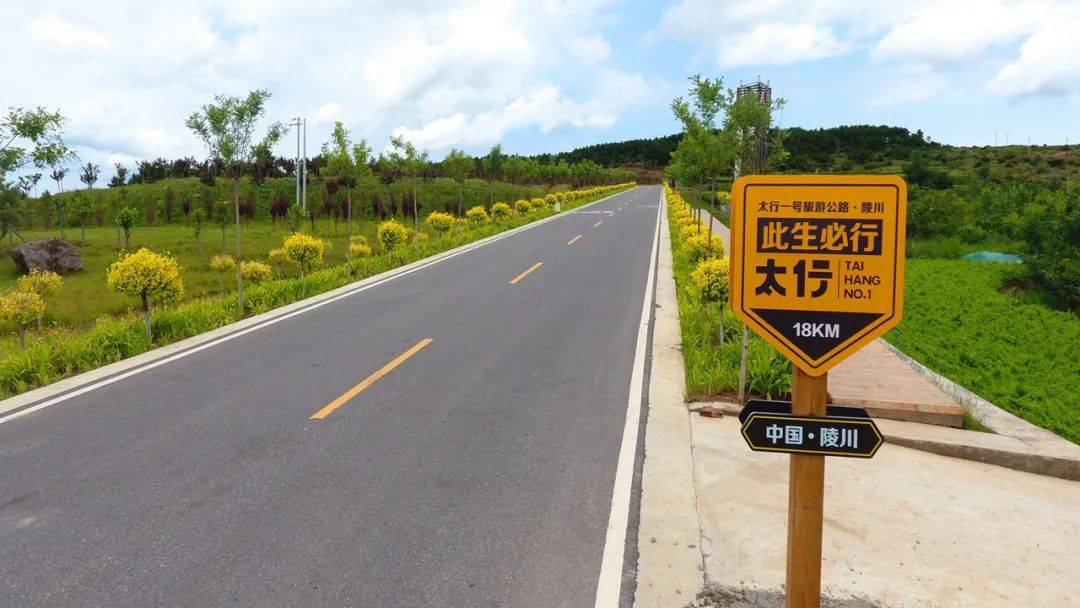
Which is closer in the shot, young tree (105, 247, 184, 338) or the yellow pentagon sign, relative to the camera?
the yellow pentagon sign

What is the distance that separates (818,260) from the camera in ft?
8.50

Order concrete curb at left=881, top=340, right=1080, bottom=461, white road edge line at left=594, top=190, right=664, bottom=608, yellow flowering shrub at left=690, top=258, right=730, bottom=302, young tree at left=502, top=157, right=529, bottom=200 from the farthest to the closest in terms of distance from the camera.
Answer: young tree at left=502, top=157, right=529, bottom=200, yellow flowering shrub at left=690, top=258, right=730, bottom=302, concrete curb at left=881, top=340, right=1080, bottom=461, white road edge line at left=594, top=190, right=664, bottom=608

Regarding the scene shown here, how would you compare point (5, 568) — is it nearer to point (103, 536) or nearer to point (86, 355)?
point (103, 536)

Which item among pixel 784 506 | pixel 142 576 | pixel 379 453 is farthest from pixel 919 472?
pixel 142 576

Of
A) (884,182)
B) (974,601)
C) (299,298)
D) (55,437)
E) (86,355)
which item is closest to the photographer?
(884,182)

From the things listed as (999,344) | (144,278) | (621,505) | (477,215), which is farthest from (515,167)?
(621,505)

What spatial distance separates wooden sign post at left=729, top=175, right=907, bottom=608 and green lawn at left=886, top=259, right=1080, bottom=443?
6.16m

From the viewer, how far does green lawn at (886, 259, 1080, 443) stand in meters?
7.74

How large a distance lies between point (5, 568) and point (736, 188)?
466 centimetres

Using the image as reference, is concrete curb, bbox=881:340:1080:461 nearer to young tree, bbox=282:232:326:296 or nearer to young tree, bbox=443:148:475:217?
young tree, bbox=282:232:326:296

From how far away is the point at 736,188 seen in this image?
103 inches

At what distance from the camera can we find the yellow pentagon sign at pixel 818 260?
2525 mm

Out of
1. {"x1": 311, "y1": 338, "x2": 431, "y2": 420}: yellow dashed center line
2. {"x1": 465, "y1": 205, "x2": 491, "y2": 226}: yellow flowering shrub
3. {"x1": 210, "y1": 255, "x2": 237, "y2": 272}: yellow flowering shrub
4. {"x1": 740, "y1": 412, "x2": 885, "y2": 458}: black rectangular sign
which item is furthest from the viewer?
{"x1": 465, "y1": 205, "x2": 491, "y2": 226}: yellow flowering shrub

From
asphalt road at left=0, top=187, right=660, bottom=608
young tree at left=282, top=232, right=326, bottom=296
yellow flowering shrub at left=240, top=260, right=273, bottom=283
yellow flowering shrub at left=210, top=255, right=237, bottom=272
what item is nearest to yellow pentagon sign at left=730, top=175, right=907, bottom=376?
asphalt road at left=0, top=187, right=660, bottom=608
